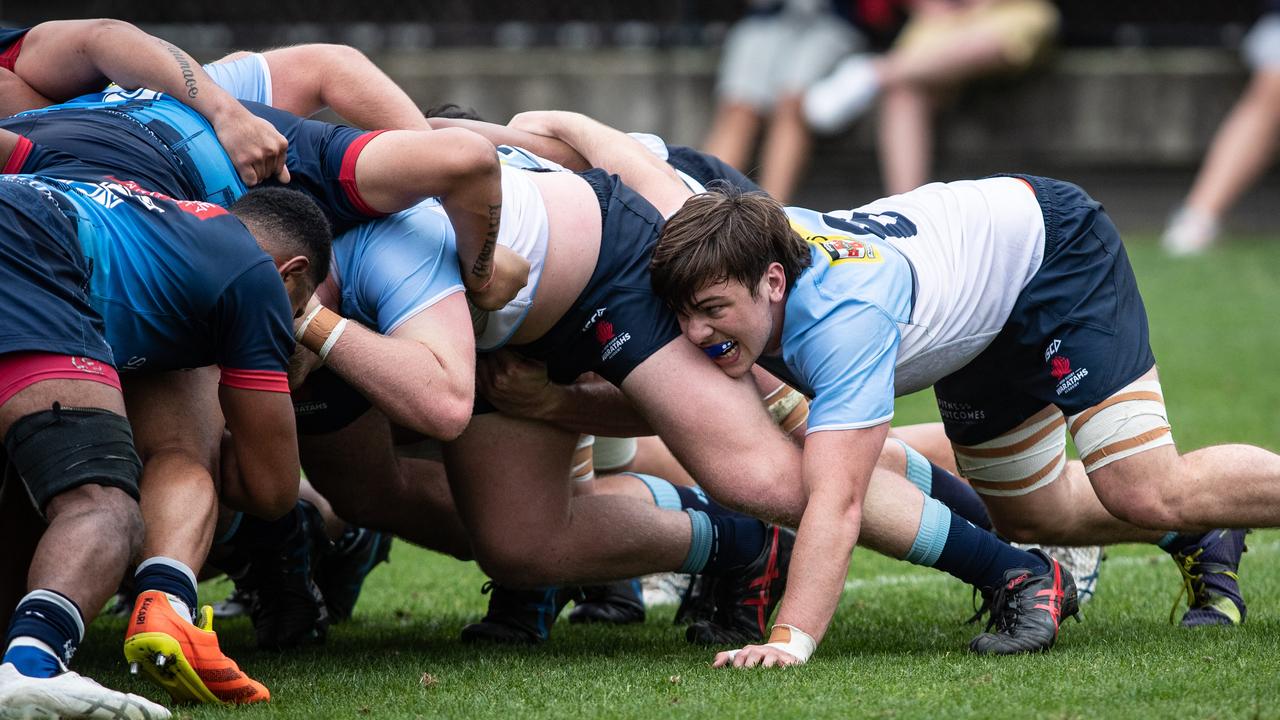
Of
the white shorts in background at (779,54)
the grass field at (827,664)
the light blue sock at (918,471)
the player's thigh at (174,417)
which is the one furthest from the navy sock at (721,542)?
the white shorts in background at (779,54)

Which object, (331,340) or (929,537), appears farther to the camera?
(929,537)

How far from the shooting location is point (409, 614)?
5070mm

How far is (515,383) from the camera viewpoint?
14.2ft

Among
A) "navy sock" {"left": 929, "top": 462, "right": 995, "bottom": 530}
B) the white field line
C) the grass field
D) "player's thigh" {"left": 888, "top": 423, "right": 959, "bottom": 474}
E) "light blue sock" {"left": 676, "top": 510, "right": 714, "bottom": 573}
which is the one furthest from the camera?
the white field line

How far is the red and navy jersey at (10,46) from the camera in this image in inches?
173

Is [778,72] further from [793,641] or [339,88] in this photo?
[793,641]

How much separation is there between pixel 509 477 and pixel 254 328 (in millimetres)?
1064

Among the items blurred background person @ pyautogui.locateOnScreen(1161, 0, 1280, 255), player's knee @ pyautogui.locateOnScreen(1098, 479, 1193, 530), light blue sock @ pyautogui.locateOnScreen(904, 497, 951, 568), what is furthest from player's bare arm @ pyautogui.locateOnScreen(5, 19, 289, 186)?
blurred background person @ pyautogui.locateOnScreen(1161, 0, 1280, 255)

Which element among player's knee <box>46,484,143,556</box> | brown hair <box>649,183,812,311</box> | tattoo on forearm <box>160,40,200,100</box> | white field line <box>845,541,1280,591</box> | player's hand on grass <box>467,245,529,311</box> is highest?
tattoo on forearm <box>160,40,200,100</box>

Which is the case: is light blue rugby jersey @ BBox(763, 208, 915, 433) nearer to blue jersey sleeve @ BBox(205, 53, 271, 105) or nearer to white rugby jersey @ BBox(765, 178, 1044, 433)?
white rugby jersey @ BBox(765, 178, 1044, 433)

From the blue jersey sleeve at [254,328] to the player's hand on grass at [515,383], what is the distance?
0.90m

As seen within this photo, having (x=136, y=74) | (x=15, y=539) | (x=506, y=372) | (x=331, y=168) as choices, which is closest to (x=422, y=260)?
(x=331, y=168)

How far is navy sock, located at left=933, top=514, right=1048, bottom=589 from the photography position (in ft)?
13.3

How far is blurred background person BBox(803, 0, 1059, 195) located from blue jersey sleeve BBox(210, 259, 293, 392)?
8119 millimetres
